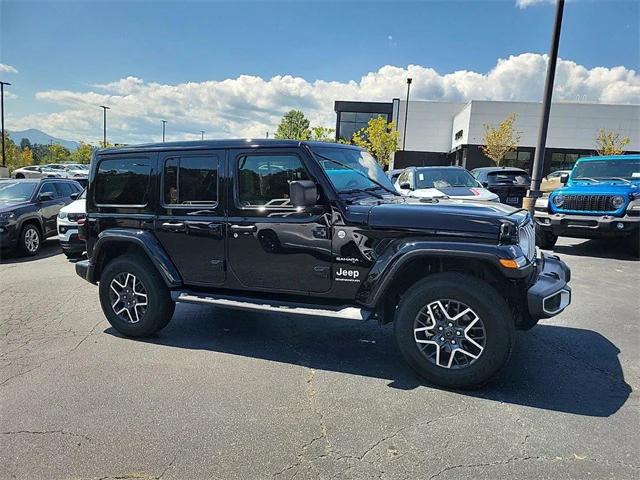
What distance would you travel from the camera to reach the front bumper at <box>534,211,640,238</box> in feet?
27.0

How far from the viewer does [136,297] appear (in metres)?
4.68

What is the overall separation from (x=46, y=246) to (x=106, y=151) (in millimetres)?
7703

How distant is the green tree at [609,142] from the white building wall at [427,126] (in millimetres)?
13313

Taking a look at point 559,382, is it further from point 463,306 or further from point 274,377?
point 274,377

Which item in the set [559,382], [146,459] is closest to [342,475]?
[146,459]

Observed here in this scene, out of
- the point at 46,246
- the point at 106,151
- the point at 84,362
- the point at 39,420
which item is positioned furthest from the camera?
the point at 46,246

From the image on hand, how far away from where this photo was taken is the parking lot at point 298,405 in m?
2.64

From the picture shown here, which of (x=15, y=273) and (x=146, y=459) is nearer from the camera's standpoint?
(x=146, y=459)

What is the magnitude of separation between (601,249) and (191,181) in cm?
917

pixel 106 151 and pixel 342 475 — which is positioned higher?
pixel 106 151

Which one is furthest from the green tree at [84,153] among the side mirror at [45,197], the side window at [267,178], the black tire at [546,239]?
the side window at [267,178]

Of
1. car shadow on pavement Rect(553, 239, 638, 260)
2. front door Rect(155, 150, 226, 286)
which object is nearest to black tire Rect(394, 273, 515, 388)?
front door Rect(155, 150, 226, 286)

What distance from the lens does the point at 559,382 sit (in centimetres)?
362

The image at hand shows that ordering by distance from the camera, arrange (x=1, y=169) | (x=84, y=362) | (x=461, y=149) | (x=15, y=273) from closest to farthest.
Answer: (x=84, y=362)
(x=15, y=273)
(x=1, y=169)
(x=461, y=149)
